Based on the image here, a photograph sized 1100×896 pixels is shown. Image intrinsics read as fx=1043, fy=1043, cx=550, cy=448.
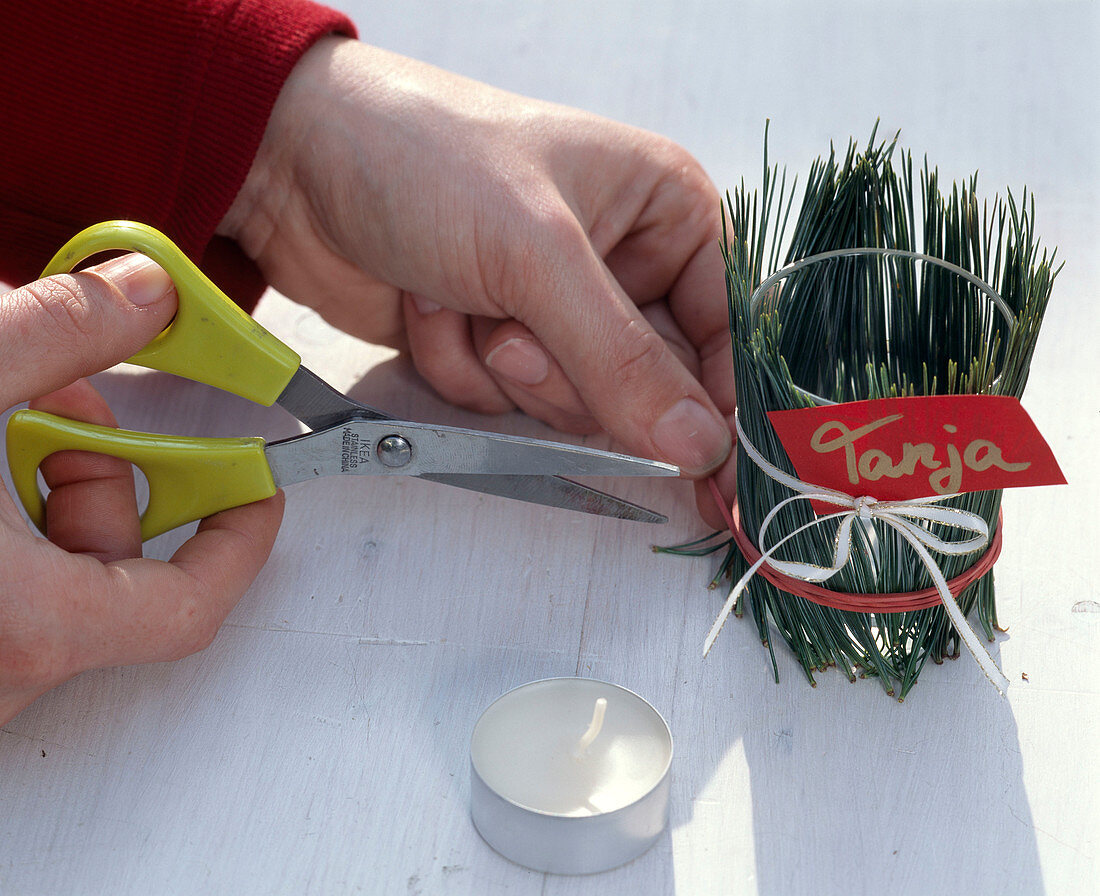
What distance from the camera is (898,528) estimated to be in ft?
1.72

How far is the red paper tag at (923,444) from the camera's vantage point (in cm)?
49

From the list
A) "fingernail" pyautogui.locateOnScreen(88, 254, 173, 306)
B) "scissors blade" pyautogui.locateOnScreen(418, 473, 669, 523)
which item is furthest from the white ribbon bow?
"fingernail" pyautogui.locateOnScreen(88, 254, 173, 306)

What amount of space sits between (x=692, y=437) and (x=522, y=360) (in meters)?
0.14

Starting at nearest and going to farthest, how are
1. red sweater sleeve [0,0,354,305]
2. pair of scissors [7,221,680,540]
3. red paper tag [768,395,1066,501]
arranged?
red paper tag [768,395,1066,501] < pair of scissors [7,221,680,540] < red sweater sleeve [0,0,354,305]

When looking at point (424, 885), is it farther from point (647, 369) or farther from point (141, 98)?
point (141, 98)

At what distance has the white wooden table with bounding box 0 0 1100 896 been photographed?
20.6 inches

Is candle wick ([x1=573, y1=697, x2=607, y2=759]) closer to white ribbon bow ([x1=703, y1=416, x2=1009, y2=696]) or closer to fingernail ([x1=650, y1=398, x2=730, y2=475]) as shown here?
white ribbon bow ([x1=703, y1=416, x2=1009, y2=696])

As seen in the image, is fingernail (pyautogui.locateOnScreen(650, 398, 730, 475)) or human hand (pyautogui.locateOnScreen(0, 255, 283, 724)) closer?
human hand (pyautogui.locateOnScreen(0, 255, 283, 724))

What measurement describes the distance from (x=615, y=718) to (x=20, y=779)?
32 centimetres

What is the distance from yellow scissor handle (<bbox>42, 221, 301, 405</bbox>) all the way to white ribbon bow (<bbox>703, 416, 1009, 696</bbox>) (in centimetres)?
28

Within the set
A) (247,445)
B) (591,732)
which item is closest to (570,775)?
(591,732)

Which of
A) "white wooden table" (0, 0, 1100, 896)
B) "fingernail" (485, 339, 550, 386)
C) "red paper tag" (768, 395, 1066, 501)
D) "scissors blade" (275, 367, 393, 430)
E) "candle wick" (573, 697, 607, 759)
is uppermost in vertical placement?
"red paper tag" (768, 395, 1066, 501)

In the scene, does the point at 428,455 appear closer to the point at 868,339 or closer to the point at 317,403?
the point at 317,403

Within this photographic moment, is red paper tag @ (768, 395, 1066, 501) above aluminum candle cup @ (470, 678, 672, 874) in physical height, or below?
above
